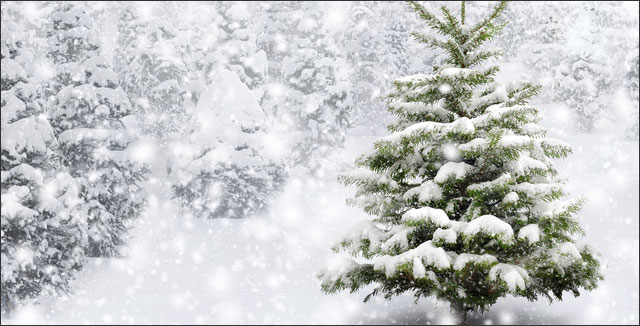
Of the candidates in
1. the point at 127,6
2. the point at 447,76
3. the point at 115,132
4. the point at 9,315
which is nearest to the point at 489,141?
the point at 447,76

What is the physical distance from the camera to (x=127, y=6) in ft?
161

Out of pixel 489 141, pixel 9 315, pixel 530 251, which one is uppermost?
pixel 489 141

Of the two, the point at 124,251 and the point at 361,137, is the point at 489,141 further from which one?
the point at 361,137

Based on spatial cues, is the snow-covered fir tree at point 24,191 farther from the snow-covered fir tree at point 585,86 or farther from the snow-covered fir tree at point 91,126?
the snow-covered fir tree at point 585,86

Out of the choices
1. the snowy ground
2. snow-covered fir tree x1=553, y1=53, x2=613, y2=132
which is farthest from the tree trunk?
snow-covered fir tree x1=553, y1=53, x2=613, y2=132

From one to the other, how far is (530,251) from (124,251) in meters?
22.0

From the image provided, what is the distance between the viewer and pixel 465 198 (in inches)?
356

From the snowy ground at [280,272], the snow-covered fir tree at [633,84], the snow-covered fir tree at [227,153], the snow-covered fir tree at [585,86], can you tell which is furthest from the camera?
the snow-covered fir tree at [585,86]

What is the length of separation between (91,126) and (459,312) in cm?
2105

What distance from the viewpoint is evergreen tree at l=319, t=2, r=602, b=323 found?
8047 millimetres

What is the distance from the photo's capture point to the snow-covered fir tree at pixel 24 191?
20.1 metres

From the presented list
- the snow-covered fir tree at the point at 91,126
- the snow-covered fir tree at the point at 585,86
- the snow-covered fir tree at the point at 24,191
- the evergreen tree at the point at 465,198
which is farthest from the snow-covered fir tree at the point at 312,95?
the evergreen tree at the point at 465,198

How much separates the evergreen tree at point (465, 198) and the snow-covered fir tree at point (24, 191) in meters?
14.5

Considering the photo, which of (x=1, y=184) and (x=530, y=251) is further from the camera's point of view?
(x=1, y=184)
